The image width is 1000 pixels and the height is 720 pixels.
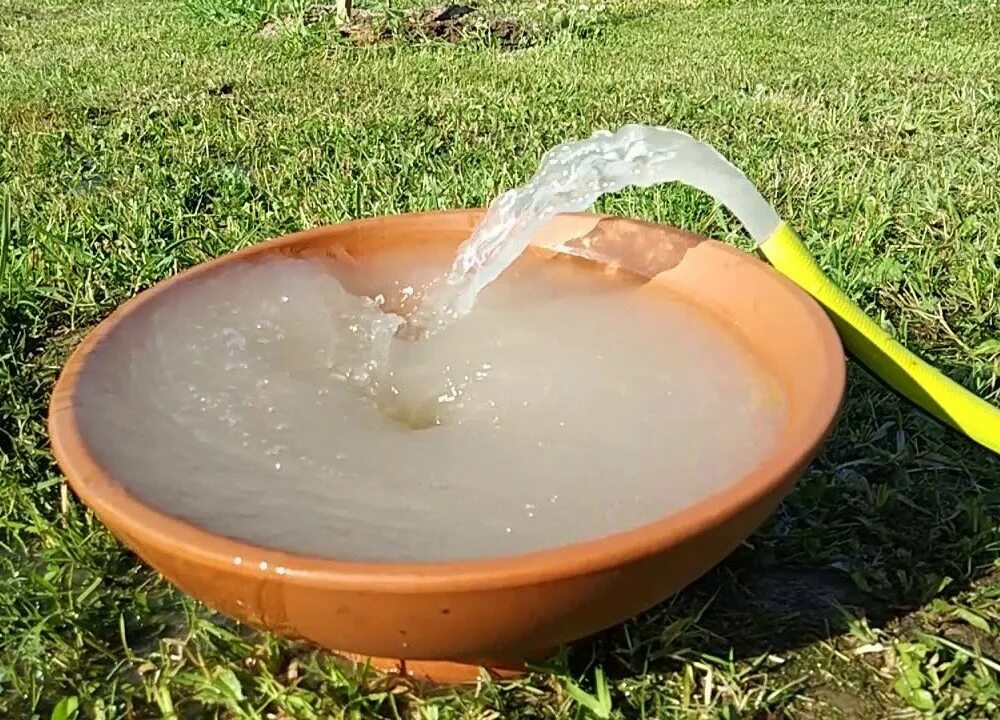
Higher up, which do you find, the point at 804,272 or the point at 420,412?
the point at 804,272

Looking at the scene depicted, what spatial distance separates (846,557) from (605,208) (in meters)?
1.65

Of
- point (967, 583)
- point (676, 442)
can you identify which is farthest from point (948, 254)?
point (676, 442)

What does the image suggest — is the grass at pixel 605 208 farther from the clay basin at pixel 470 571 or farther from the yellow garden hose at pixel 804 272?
the clay basin at pixel 470 571

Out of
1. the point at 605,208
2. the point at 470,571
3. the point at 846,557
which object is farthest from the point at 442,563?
the point at 605,208

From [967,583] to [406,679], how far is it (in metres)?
1.02

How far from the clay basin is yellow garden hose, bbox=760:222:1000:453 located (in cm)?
26

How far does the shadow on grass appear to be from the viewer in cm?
170

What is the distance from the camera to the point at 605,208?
3268 mm

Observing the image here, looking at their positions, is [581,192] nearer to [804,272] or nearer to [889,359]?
[804,272]

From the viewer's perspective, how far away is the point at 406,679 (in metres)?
1.61

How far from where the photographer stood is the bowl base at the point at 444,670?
1.58 metres

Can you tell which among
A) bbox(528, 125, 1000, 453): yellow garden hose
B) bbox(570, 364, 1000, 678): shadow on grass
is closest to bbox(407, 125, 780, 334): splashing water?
bbox(528, 125, 1000, 453): yellow garden hose

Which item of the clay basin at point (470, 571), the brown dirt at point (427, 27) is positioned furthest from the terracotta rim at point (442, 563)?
the brown dirt at point (427, 27)

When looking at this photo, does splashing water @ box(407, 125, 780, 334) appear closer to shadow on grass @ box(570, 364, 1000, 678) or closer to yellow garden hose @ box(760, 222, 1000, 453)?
yellow garden hose @ box(760, 222, 1000, 453)
